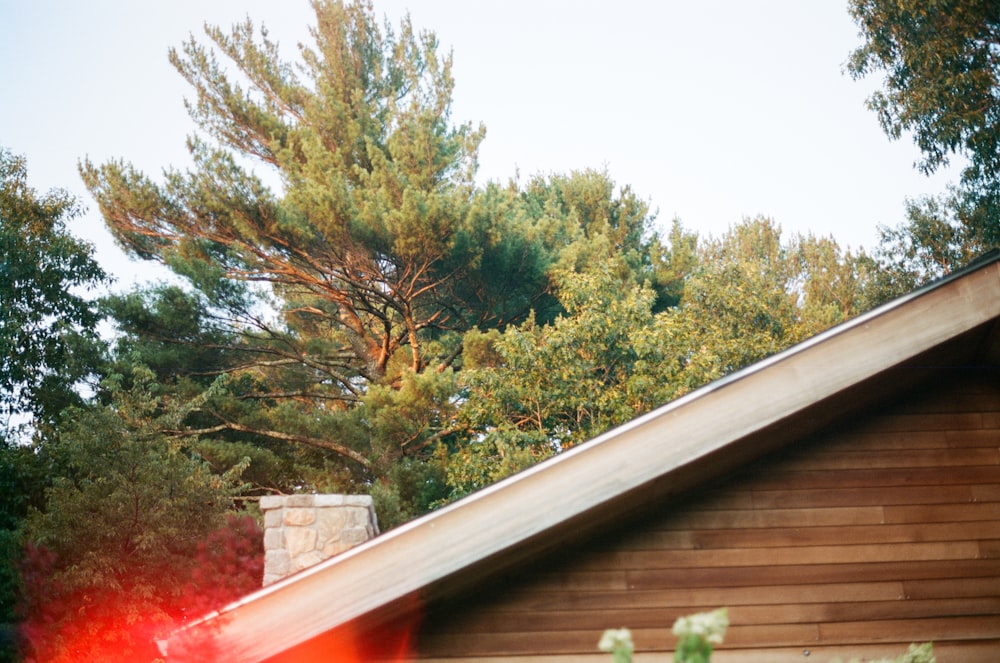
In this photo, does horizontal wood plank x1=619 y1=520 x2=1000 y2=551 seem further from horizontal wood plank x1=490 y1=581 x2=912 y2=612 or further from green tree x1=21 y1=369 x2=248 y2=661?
green tree x1=21 y1=369 x2=248 y2=661

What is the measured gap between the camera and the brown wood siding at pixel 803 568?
3172 mm

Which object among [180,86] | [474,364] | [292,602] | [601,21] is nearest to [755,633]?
[292,602]

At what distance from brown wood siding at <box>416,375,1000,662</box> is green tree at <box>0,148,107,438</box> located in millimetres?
13270

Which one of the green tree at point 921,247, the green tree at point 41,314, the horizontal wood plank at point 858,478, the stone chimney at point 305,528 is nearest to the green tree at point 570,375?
the stone chimney at point 305,528

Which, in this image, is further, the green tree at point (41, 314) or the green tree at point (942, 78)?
the green tree at point (41, 314)

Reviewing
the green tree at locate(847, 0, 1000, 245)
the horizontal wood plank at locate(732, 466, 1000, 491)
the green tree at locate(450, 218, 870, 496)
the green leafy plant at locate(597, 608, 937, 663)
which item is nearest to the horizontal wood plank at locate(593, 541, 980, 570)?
the horizontal wood plank at locate(732, 466, 1000, 491)

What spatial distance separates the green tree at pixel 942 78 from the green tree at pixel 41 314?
1455cm

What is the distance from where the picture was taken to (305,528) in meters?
4.96

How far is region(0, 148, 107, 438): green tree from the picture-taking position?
47.0 ft

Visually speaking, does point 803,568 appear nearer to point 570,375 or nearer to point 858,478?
point 858,478

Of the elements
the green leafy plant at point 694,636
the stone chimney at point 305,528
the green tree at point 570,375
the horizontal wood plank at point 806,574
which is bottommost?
the horizontal wood plank at point 806,574

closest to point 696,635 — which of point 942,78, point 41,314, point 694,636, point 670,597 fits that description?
point 694,636

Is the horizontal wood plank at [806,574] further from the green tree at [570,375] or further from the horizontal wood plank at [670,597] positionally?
the green tree at [570,375]

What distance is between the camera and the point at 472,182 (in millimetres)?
16531
